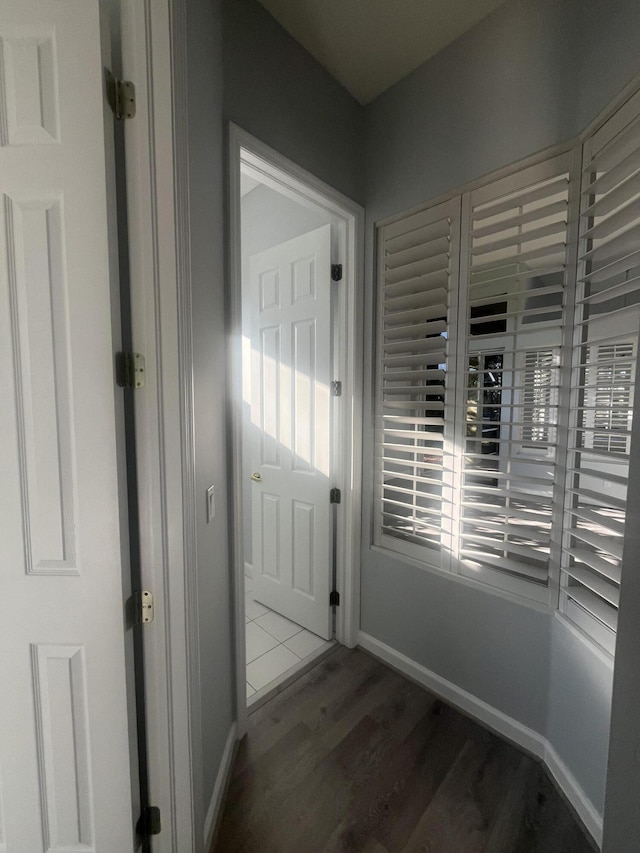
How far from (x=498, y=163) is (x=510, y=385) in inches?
35.1

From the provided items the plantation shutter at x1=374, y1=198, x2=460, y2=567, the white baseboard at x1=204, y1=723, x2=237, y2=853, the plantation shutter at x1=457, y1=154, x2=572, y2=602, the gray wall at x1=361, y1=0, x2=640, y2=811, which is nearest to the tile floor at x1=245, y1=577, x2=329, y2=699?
the white baseboard at x1=204, y1=723, x2=237, y2=853

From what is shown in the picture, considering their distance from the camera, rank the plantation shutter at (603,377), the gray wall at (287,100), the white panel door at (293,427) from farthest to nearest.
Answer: the white panel door at (293,427), the gray wall at (287,100), the plantation shutter at (603,377)

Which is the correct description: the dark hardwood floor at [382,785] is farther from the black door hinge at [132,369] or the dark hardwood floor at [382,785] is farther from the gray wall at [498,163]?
the black door hinge at [132,369]

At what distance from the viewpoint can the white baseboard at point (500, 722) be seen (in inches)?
48.2

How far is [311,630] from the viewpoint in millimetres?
2203

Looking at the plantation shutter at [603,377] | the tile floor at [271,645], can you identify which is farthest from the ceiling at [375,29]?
the tile floor at [271,645]

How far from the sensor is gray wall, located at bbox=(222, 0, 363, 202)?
1.35 meters

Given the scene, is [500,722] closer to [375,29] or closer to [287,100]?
[287,100]

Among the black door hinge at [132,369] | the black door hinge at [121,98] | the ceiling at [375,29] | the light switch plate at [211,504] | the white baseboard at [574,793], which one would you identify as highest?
the ceiling at [375,29]

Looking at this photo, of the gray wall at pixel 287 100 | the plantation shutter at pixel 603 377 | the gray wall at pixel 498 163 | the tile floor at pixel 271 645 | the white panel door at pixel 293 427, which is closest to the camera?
the plantation shutter at pixel 603 377

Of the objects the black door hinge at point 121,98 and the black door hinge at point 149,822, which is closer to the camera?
the black door hinge at point 121,98

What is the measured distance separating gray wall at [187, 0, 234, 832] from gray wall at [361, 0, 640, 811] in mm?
887

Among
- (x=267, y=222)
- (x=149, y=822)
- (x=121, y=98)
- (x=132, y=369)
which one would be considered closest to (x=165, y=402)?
(x=132, y=369)

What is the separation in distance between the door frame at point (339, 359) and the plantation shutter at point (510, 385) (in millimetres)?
549
